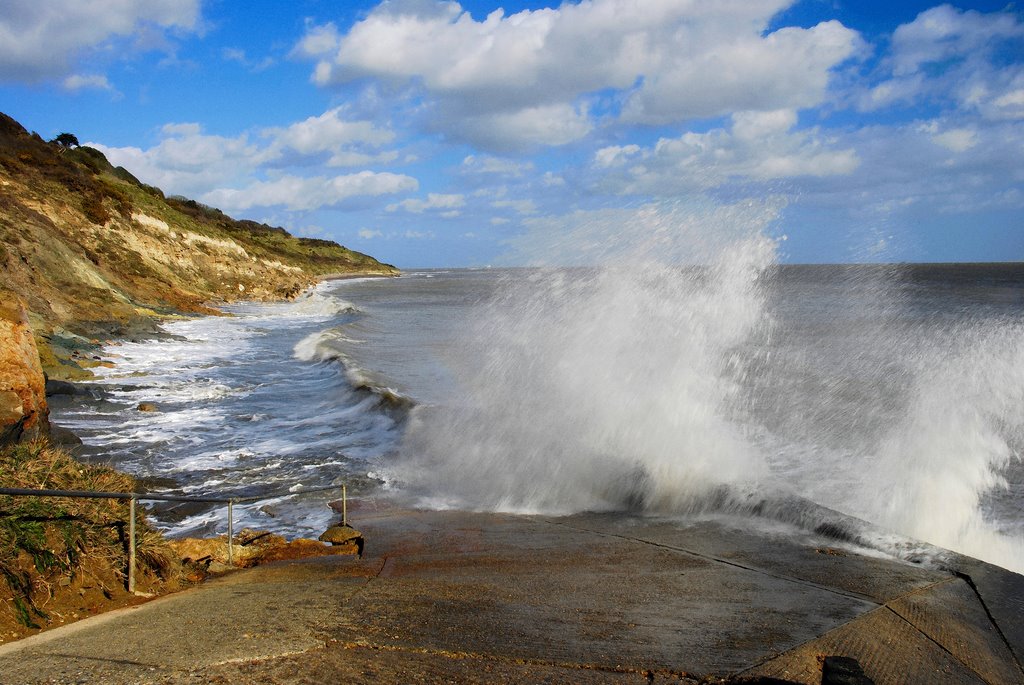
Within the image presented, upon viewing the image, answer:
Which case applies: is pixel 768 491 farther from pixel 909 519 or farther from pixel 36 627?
pixel 36 627

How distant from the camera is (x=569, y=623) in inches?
183

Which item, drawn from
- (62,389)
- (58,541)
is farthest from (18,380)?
(62,389)

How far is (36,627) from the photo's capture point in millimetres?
4543

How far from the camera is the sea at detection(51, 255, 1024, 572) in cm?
902

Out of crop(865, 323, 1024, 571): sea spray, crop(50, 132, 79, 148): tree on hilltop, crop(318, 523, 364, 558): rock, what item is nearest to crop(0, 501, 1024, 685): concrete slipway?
crop(318, 523, 364, 558): rock

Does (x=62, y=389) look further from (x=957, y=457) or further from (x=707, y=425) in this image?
(x=957, y=457)

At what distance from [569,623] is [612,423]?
717 cm

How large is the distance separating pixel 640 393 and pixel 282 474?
585 cm

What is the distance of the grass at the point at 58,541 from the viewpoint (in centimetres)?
475

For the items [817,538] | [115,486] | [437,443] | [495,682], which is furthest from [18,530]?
[437,443]

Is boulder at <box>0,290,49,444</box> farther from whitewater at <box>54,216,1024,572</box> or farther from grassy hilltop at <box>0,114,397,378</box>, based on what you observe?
grassy hilltop at <box>0,114,397,378</box>

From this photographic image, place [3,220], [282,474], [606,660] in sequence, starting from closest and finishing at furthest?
[606,660] → [282,474] → [3,220]

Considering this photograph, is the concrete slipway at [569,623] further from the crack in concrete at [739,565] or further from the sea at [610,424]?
the sea at [610,424]

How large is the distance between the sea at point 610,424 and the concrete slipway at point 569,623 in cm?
133
